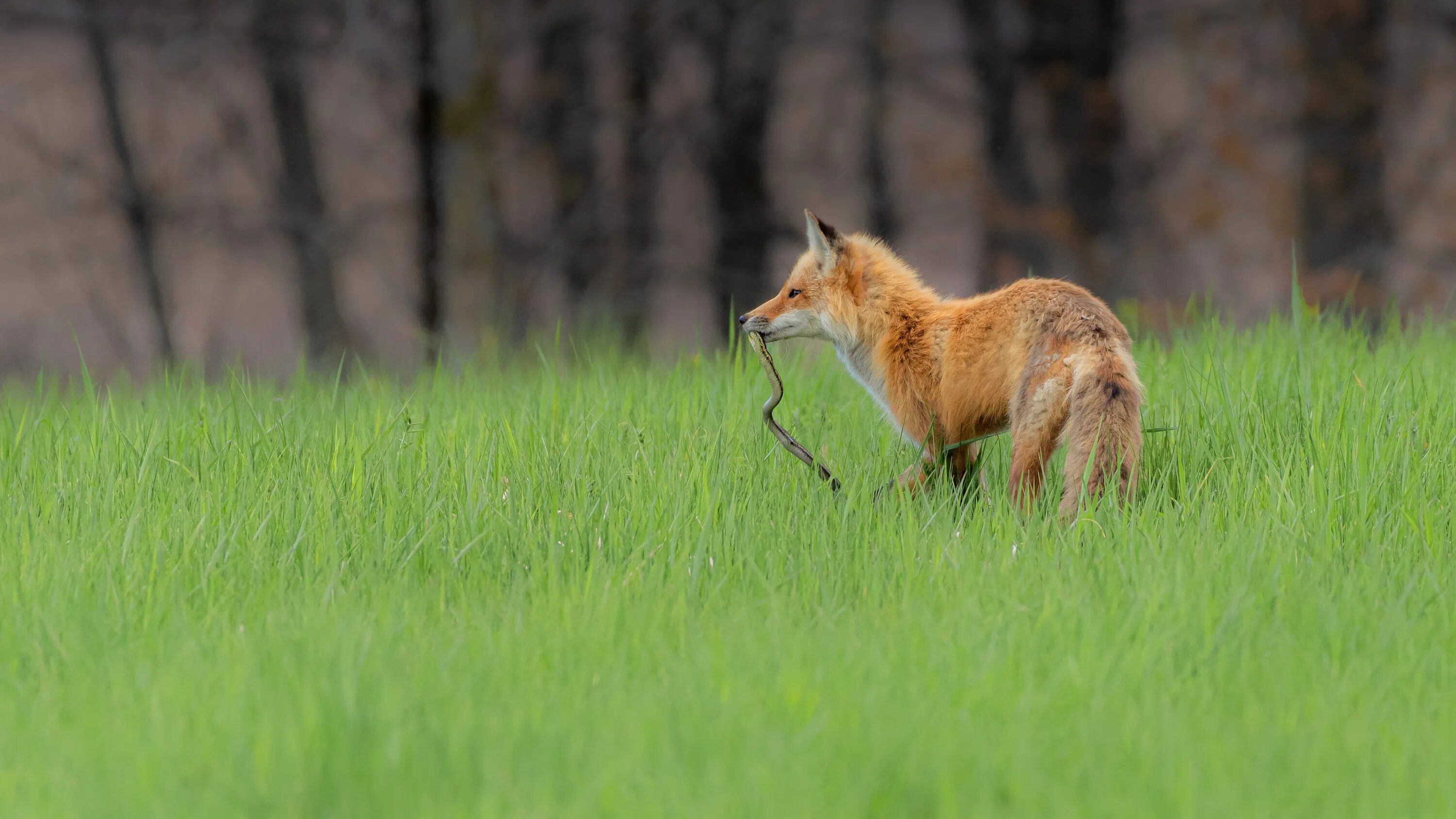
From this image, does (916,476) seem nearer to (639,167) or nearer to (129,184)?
(639,167)

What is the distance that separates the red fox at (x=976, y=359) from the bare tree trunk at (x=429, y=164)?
18.8 feet

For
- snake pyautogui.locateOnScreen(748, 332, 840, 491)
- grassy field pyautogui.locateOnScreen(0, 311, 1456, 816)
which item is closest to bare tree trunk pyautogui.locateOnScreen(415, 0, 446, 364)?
grassy field pyautogui.locateOnScreen(0, 311, 1456, 816)

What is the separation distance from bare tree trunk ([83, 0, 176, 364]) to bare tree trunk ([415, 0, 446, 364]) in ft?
8.56

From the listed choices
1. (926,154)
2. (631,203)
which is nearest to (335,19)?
(631,203)

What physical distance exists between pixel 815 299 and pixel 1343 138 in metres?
10.8

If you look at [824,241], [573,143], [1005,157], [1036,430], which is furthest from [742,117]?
[1036,430]

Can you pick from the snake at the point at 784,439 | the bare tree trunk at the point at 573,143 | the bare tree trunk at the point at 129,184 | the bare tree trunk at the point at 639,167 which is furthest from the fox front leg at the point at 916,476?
the bare tree trunk at the point at 129,184

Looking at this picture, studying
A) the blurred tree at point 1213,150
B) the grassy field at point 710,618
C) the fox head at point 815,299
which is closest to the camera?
the grassy field at point 710,618

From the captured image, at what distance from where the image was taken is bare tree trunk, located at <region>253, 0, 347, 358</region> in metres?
12.4

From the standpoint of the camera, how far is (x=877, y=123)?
1406 cm

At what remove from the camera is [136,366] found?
11906mm

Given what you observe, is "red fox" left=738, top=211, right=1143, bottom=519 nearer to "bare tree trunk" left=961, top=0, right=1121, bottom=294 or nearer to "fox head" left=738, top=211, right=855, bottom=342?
"fox head" left=738, top=211, right=855, bottom=342

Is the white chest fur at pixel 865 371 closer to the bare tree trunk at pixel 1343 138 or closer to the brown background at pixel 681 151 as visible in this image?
the brown background at pixel 681 151

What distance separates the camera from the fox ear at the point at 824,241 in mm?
5941
